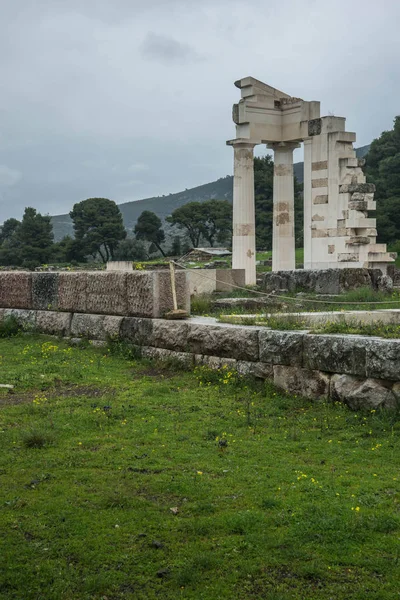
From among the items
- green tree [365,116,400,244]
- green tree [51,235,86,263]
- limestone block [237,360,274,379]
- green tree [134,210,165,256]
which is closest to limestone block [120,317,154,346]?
limestone block [237,360,274,379]

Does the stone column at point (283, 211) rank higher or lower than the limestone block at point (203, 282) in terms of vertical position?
higher

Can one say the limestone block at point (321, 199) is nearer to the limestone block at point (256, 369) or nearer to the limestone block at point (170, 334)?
the limestone block at point (170, 334)

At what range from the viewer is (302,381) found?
8.56m

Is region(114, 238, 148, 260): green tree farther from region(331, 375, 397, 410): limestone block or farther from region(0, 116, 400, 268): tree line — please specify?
region(331, 375, 397, 410): limestone block

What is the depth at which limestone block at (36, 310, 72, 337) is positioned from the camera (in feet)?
45.1

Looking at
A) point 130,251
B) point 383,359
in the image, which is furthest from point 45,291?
point 130,251

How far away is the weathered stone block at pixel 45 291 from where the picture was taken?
1428 centimetres

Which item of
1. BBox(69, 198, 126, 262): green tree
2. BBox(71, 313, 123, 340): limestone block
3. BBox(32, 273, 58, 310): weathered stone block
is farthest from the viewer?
BBox(69, 198, 126, 262): green tree

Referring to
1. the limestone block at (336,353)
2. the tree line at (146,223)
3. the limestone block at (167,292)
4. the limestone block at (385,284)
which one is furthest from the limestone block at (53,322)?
the tree line at (146,223)

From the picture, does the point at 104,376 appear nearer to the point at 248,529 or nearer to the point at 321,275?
the point at 248,529

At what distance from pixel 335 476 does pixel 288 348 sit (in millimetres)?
2999

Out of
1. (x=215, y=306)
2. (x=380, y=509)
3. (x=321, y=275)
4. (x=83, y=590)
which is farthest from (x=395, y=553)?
(x=321, y=275)

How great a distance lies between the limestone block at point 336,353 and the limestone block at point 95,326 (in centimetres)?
460

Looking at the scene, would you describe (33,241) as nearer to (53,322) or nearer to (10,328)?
(10,328)
